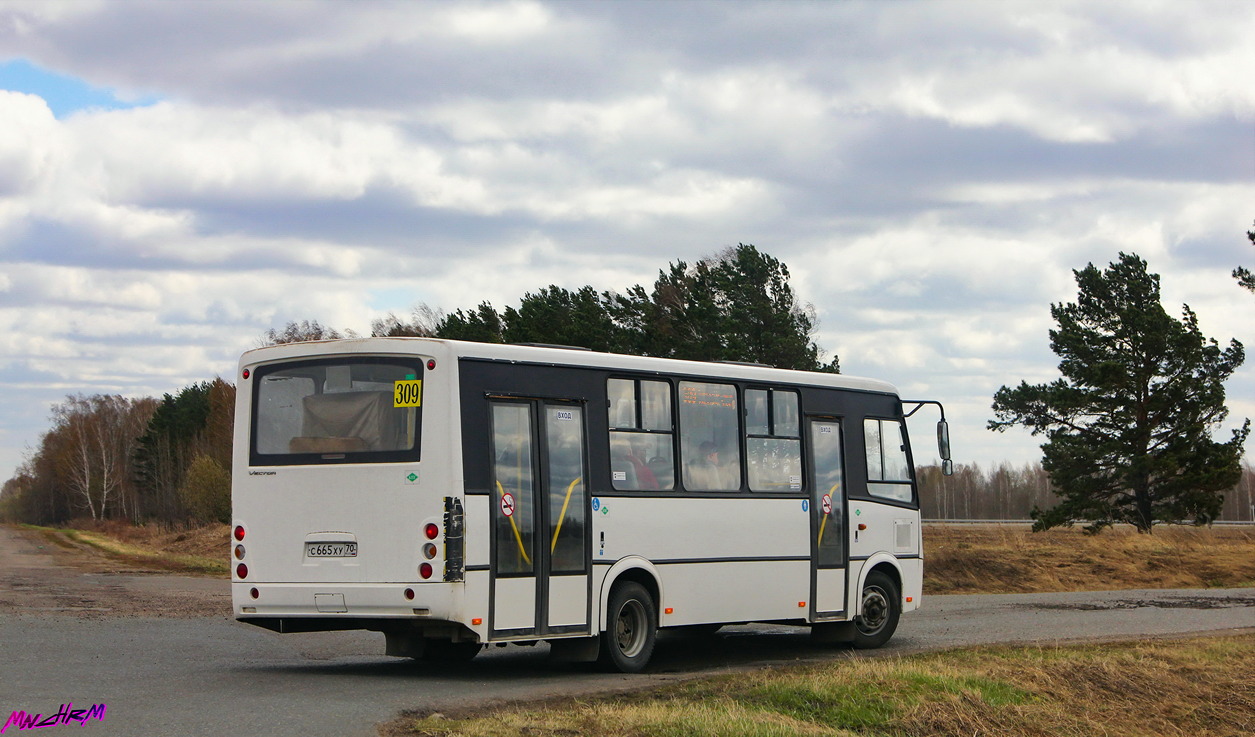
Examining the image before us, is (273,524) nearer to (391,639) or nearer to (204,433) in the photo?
(391,639)

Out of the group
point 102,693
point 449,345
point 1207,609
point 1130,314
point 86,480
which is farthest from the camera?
point 86,480

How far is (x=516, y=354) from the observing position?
1254cm

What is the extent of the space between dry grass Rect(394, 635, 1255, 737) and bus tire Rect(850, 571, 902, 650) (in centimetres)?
138

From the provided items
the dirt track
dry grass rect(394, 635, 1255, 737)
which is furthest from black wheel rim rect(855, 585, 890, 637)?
the dirt track

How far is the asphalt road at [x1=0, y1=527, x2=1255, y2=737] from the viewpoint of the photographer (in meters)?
9.81

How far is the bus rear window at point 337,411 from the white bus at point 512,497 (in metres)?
0.02

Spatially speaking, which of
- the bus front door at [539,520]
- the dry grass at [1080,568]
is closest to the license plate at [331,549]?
the bus front door at [539,520]

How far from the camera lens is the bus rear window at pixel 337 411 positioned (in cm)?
1196

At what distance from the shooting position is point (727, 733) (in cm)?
916

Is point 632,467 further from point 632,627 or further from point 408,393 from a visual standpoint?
point 408,393

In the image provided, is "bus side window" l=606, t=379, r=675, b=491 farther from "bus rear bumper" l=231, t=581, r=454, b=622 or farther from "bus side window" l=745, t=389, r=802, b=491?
"bus rear bumper" l=231, t=581, r=454, b=622

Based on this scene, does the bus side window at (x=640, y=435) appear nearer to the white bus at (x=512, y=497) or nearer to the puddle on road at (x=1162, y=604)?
the white bus at (x=512, y=497)

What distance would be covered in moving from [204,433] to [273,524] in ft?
292

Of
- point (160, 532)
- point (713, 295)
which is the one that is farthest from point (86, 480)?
point (713, 295)
